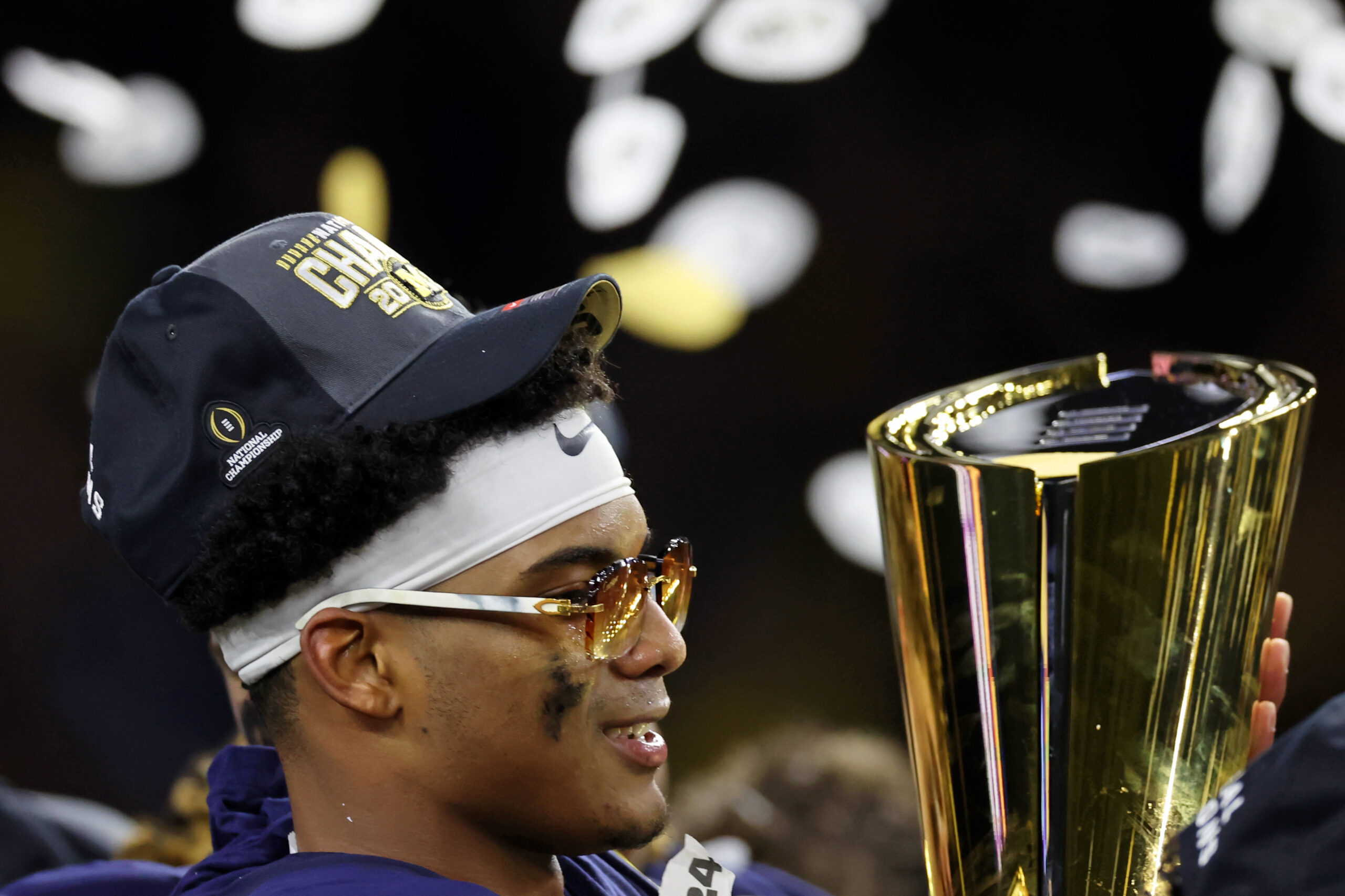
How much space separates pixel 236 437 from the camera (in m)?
0.91

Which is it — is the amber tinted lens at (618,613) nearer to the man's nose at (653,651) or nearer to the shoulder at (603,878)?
the man's nose at (653,651)

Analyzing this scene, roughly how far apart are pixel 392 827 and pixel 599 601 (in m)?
0.22

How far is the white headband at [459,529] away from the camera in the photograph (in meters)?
0.92

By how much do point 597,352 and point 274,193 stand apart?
1745mm

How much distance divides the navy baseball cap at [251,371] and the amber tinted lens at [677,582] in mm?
213

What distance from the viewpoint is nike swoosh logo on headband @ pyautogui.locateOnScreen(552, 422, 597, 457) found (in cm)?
97

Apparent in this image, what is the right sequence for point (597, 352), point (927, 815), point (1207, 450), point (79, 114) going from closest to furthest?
point (1207, 450)
point (927, 815)
point (597, 352)
point (79, 114)

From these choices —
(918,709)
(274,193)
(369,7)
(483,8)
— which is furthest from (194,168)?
(918,709)

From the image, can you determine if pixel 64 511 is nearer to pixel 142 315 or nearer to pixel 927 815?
pixel 142 315

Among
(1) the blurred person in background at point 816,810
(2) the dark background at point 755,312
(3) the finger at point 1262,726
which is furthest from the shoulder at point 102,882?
(1) the blurred person in background at point 816,810

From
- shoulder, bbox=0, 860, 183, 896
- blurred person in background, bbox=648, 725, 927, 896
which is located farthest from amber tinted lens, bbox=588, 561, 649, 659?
blurred person in background, bbox=648, 725, 927, 896

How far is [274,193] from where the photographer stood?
8.46 ft

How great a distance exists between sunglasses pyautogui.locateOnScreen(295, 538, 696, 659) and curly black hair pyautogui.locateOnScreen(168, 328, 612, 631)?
0.04 metres

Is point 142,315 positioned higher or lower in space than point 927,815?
higher
